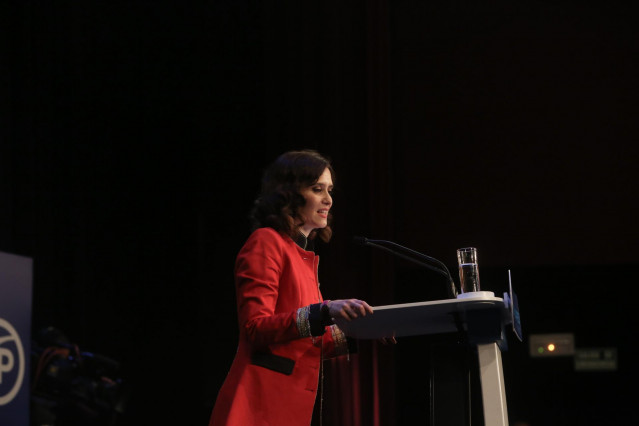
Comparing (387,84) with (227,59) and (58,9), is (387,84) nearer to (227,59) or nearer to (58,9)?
(227,59)

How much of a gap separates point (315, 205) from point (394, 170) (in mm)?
2079

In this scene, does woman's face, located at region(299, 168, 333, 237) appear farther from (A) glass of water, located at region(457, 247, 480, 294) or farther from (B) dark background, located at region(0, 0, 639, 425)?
(B) dark background, located at region(0, 0, 639, 425)

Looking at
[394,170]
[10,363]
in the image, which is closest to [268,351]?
[10,363]

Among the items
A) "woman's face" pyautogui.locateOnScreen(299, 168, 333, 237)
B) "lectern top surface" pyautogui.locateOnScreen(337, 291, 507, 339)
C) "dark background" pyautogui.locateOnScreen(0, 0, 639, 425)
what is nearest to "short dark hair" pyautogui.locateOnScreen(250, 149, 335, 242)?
"woman's face" pyautogui.locateOnScreen(299, 168, 333, 237)

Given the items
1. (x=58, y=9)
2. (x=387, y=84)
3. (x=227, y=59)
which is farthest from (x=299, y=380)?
(x=58, y=9)

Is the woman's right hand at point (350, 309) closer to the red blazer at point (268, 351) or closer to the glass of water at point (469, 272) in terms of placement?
the red blazer at point (268, 351)

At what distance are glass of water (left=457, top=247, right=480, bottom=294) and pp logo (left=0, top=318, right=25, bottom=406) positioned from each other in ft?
4.61

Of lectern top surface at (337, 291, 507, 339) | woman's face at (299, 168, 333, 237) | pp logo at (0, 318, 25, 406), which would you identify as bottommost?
pp logo at (0, 318, 25, 406)

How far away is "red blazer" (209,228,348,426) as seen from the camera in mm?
1742

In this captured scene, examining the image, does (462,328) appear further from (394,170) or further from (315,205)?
(394,170)

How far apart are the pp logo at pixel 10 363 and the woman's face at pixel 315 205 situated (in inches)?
39.5

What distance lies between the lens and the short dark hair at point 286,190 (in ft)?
6.51

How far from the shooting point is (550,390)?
390 cm

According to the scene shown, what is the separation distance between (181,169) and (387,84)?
3.99 feet
